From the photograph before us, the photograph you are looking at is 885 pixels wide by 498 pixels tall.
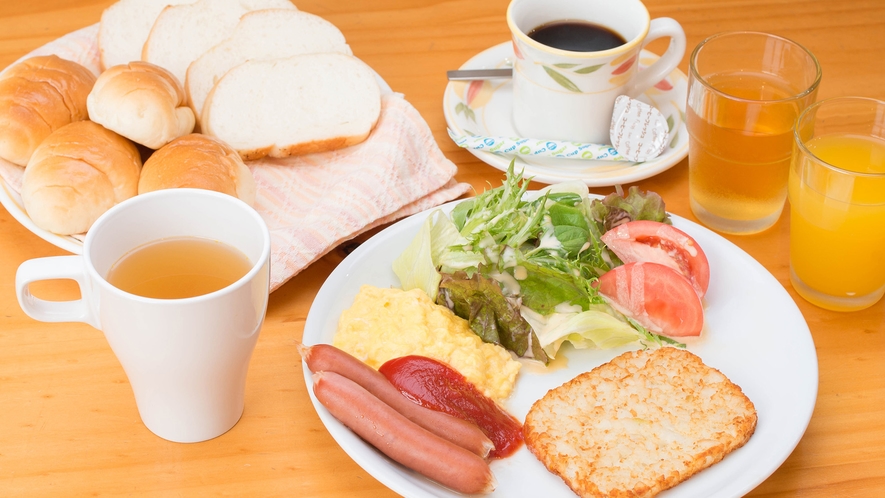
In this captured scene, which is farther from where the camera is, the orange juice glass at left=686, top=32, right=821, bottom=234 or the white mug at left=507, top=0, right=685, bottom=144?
the white mug at left=507, top=0, right=685, bottom=144

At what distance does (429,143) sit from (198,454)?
1.09 m

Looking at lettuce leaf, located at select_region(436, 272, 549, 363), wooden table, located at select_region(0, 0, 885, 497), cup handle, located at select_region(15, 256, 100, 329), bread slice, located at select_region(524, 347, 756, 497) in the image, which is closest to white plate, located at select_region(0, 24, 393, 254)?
wooden table, located at select_region(0, 0, 885, 497)

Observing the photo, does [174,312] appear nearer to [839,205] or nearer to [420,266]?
[420,266]

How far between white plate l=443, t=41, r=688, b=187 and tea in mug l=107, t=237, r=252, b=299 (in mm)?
942

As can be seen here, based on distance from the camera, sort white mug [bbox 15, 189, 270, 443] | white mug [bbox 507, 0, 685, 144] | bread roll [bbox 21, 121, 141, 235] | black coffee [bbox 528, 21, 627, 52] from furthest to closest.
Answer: black coffee [bbox 528, 21, 627, 52] → white mug [bbox 507, 0, 685, 144] → bread roll [bbox 21, 121, 141, 235] → white mug [bbox 15, 189, 270, 443]

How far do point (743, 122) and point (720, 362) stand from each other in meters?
0.62

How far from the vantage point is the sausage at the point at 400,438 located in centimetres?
144

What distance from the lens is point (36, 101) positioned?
2.19 metres

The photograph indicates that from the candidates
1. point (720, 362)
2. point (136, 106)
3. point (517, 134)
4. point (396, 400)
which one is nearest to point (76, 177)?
point (136, 106)

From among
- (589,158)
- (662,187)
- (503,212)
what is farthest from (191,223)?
(662,187)

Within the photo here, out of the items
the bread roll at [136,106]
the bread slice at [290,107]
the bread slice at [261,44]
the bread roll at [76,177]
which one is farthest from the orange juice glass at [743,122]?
the bread roll at [76,177]

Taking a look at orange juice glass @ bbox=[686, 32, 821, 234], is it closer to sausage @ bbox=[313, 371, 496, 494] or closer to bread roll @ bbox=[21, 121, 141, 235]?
sausage @ bbox=[313, 371, 496, 494]

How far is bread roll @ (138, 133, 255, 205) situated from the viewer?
2.01 metres

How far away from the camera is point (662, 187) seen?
7.77ft
